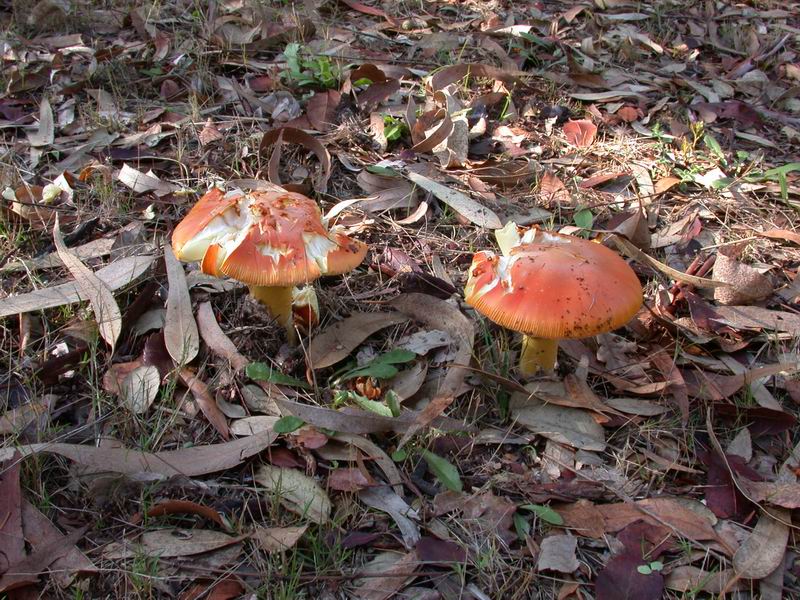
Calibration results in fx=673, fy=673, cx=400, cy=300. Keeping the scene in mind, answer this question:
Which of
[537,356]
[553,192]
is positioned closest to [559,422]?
[537,356]

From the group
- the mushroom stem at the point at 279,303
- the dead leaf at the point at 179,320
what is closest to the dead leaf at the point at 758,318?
the mushroom stem at the point at 279,303

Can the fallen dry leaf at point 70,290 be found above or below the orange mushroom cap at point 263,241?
below

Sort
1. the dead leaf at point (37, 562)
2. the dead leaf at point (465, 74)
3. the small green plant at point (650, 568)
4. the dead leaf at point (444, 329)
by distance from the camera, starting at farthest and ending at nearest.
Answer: the dead leaf at point (465, 74)
the dead leaf at point (444, 329)
the small green plant at point (650, 568)
the dead leaf at point (37, 562)

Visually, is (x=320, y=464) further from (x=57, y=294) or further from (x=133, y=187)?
(x=133, y=187)

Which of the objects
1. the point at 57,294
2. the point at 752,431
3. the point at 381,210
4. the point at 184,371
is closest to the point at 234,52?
the point at 381,210

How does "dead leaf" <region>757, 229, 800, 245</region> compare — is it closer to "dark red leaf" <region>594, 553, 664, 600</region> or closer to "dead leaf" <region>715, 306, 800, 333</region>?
"dead leaf" <region>715, 306, 800, 333</region>

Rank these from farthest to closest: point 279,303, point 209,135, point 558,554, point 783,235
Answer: point 209,135
point 783,235
point 279,303
point 558,554

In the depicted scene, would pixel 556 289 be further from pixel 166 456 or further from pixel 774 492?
pixel 166 456

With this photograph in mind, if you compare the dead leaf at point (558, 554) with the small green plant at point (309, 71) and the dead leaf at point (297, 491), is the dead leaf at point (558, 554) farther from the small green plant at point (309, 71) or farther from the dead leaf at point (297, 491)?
the small green plant at point (309, 71)
